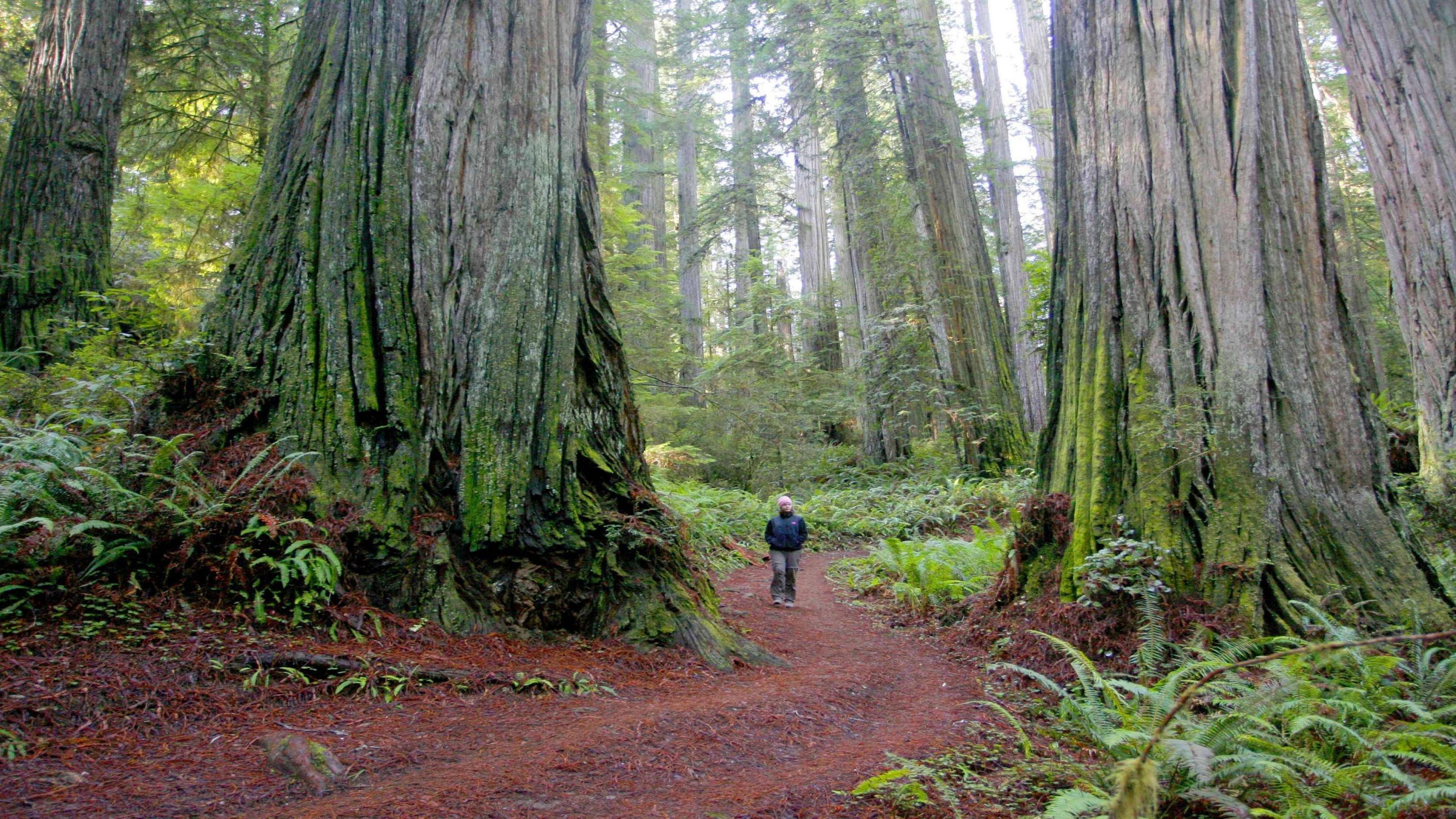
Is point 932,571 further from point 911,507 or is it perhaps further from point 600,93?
point 600,93

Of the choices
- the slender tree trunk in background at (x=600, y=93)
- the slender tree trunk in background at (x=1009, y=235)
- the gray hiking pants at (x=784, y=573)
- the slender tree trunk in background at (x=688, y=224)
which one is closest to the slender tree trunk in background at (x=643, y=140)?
the slender tree trunk in background at (x=688, y=224)

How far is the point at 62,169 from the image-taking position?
7.81 m

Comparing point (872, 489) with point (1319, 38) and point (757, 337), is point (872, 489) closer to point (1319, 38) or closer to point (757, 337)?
point (757, 337)

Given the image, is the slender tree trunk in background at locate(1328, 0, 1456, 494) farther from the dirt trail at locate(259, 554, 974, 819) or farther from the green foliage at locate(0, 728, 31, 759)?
the green foliage at locate(0, 728, 31, 759)

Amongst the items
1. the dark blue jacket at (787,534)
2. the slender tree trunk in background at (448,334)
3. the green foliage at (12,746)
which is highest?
the slender tree trunk in background at (448,334)

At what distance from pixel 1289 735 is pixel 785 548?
15.3 ft

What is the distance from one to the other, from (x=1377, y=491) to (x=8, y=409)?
905cm

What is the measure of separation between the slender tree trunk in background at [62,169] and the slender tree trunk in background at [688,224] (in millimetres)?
10017

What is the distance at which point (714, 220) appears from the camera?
18188 mm

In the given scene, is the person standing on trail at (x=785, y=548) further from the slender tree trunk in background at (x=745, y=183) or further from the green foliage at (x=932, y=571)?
the slender tree trunk in background at (x=745, y=183)

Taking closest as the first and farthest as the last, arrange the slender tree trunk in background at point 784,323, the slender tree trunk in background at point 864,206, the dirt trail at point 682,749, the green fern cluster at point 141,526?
the dirt trail at point 682,749
the green fern cluster at point 141,526
the slender tree trunk in background at point 864,206
the slender tree trunk in background at point 784,323

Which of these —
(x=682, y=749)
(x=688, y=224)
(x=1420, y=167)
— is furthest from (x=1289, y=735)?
(x=688, y=224)

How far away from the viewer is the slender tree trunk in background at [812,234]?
16.0 meters

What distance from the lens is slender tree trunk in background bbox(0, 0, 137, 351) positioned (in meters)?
7.49
